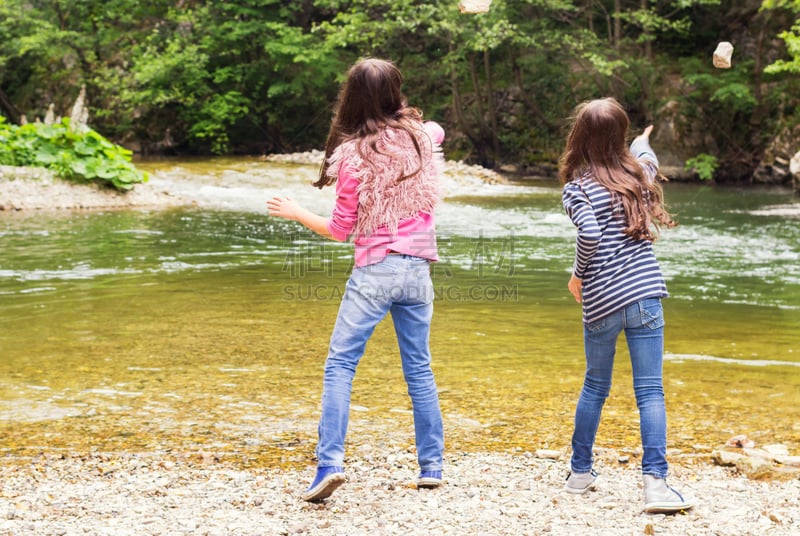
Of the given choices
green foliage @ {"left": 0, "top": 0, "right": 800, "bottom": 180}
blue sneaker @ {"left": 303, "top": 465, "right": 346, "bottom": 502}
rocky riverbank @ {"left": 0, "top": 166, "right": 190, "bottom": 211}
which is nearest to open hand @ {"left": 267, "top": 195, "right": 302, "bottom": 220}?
blue sneaker @ {"left": 303, "top": 465, "right": 346, "bottom": 502}

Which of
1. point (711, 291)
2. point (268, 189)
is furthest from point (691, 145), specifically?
point (711, 291)

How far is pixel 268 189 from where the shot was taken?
19531 mm

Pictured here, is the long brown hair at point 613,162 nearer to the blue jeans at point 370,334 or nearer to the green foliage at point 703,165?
the blue jeans at point 370,334

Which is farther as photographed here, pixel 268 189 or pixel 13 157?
pixel 268 189

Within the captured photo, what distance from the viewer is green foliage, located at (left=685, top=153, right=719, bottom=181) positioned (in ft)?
72.4

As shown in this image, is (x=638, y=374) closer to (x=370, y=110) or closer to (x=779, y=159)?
(x=370, y=110)

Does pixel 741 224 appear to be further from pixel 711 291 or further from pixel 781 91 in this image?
pixel 781 91

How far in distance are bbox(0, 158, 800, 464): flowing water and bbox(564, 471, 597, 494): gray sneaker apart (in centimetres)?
68

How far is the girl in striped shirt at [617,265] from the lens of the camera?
10.8 feet

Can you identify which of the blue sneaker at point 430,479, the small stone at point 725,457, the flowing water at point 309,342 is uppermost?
the small stone at point 725,457

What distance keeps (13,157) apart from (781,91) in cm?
1859

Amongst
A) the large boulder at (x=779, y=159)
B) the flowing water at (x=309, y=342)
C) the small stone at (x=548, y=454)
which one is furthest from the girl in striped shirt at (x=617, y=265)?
the large boulder at (x=779, y=159)

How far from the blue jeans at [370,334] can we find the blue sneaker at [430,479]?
2 cm

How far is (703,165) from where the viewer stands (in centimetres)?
2223
